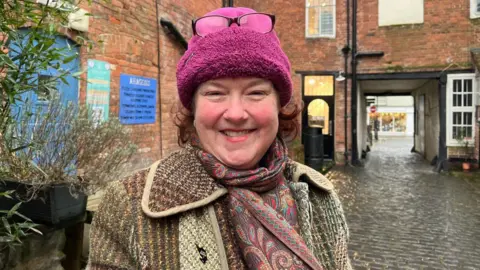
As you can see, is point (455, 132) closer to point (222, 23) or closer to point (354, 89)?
point (354, 89)

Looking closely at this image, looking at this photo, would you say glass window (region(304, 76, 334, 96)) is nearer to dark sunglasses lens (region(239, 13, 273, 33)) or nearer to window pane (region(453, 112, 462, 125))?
window pane (region(453, 112, 462, 125))

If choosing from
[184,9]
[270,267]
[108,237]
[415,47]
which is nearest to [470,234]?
[270,267]

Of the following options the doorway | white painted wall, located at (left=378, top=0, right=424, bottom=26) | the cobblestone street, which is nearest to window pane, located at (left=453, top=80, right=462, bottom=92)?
white painted wall, located at (left=378, top=0, right=424, bottom=26)

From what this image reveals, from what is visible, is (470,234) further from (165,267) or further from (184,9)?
(184,9)

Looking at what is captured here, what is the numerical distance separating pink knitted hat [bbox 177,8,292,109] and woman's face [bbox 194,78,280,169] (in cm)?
4

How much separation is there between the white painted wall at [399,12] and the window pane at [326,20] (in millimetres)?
1725

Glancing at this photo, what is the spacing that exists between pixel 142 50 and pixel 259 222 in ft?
20.4

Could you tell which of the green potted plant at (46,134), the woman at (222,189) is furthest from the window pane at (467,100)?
the woman at (222,189)

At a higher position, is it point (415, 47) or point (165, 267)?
point (415, 47)

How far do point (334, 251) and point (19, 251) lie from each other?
2.27m

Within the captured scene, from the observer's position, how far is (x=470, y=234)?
5.93 meters

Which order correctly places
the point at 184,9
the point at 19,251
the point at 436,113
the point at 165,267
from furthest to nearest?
1. the point at 436,113
2. the point at 184,9
3. the point at 19,251
4. the point at 165,267

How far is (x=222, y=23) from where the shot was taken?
1.43 m

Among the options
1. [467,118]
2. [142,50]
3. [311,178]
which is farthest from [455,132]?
[311,178]
